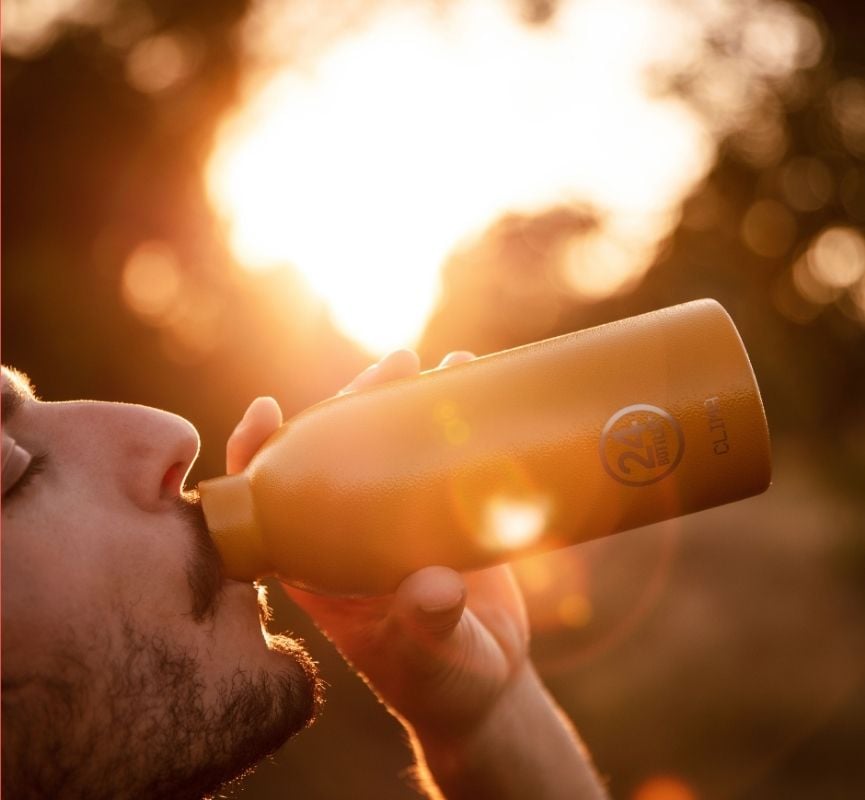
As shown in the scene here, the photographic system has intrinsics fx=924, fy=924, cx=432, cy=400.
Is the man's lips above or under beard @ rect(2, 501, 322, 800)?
above

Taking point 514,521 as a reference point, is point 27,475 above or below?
above

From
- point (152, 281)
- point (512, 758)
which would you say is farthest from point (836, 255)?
point (512, 758)

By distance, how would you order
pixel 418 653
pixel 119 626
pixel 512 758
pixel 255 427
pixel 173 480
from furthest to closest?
pixel 512 758
pixel 418 653
pixel 255 427
pixel 173 480
pixel 119 626

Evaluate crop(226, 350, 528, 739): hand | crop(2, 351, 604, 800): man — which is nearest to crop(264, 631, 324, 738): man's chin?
crop(2, 351, 604, 800): man

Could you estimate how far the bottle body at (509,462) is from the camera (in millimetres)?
1527

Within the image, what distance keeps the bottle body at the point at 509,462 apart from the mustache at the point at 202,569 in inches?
1.2

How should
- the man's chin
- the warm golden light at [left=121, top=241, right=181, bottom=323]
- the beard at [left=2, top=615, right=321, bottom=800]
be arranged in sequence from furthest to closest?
the warm golden light at [left=121, top=241, right=181, bottom=323] < the man's chin < the beard at [left=2, top=615, right=321, bottom=800]

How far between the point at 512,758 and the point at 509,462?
103cm

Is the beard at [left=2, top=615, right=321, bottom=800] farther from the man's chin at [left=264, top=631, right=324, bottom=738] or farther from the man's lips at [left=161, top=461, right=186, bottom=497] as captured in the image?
the man's lips at [left=161, top=461, right=186, bottom=497]

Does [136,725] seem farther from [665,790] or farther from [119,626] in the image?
[665,790]

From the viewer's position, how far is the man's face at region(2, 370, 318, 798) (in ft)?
4.77

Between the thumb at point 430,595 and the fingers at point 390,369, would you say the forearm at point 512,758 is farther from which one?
the fingers at point 390,369

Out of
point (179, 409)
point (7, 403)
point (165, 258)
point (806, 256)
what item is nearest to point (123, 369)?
point (179, 409)

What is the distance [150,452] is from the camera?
5.25 ft
